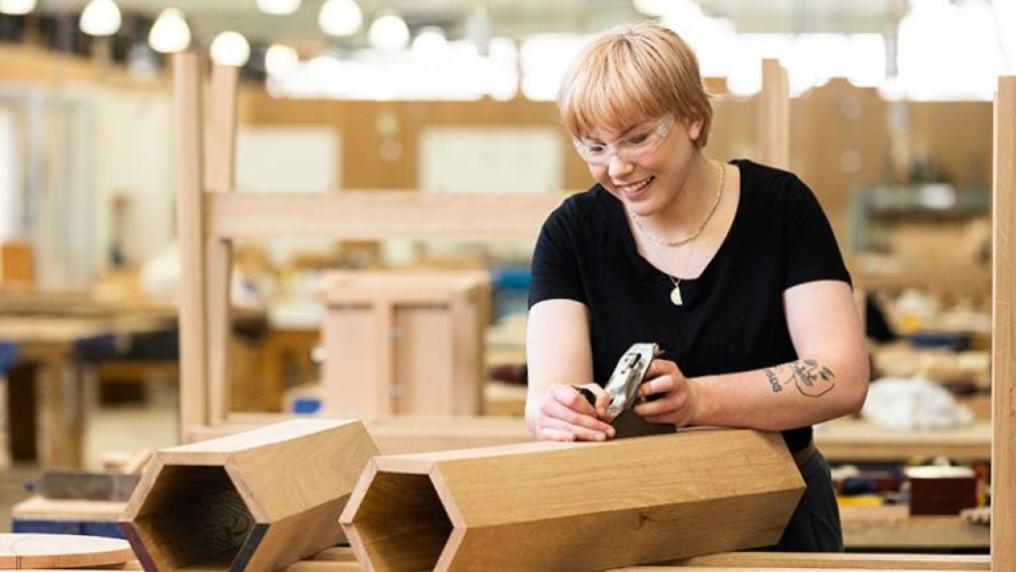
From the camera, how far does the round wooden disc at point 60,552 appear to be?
7.17 feet

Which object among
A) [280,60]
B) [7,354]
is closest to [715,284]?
[7,354]

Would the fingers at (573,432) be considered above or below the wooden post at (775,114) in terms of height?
below

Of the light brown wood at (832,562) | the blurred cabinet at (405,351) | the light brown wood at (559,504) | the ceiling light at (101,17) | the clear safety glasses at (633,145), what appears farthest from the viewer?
the ceiling light at (101,17)

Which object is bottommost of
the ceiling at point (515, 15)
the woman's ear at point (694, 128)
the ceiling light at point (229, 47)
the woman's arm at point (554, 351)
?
the woman's arm at point (554, 351)

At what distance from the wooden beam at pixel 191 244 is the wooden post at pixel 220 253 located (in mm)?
26

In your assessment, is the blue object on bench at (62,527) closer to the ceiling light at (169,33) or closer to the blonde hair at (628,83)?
the blonde hair at (628,83)

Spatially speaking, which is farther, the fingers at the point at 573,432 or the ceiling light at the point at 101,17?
the ceiling light at the point at 101,17

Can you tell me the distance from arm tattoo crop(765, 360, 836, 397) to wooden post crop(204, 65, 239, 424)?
144 centimetres

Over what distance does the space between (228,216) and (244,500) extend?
156 centimetres

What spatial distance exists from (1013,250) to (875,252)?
44.9 ft

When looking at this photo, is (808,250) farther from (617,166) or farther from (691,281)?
(617,166)

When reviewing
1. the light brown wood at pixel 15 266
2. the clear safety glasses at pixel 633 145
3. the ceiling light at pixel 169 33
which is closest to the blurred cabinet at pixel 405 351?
the clear safety glasses at pixel 633 145

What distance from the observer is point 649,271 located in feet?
8.02

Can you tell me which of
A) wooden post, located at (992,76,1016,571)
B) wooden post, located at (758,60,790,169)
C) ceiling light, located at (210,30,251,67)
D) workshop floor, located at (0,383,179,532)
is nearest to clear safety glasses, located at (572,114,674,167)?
wooden post, located at (992,76,1016,571)
